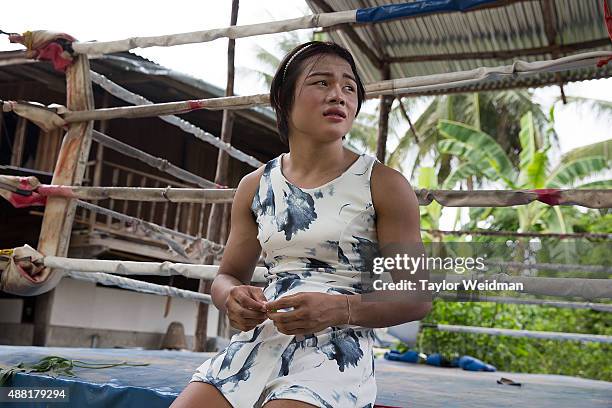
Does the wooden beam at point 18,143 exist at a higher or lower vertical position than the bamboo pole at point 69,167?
higher

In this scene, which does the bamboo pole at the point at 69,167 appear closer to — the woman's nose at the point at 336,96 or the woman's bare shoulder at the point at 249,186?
the woman's bare shoulder at the point at 249,186

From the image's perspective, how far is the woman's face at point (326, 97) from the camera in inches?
53.2

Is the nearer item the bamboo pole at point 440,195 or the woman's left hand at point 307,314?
the woman's left hand at point 307,314

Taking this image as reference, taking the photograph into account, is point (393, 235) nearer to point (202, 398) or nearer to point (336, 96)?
point (336, 96)

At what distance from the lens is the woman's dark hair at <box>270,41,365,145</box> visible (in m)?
1.39

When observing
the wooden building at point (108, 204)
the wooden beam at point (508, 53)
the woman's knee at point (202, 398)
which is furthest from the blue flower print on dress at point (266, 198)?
the wooden building at point (108, 204)

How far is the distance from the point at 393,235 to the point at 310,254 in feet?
0.54

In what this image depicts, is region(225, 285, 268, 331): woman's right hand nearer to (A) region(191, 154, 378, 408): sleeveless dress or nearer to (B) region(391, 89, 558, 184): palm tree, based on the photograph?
(A) region(191, 154, 378, 408): sleeveless dress

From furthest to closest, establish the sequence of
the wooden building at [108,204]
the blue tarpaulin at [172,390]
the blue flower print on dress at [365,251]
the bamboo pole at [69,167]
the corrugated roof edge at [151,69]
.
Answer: the wooden building at [108,204] → the corrugated roof edge at [151,69] → the bamboo pole at [69,167] → the blue tarpaulin at [172,390] → the blue flower print on dress at [365,251]

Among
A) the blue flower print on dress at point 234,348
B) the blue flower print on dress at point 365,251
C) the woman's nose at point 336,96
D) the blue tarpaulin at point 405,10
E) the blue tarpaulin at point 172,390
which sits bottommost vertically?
the blue tarpaulin at point 172,390

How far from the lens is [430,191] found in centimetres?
195

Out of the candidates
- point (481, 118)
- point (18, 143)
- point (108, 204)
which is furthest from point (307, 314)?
point (481, 118)

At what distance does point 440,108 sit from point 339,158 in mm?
14417

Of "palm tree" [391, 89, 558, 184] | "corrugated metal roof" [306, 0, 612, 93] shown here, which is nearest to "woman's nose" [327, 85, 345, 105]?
"corrugated metal roof" [306, 0, 612, 93]
